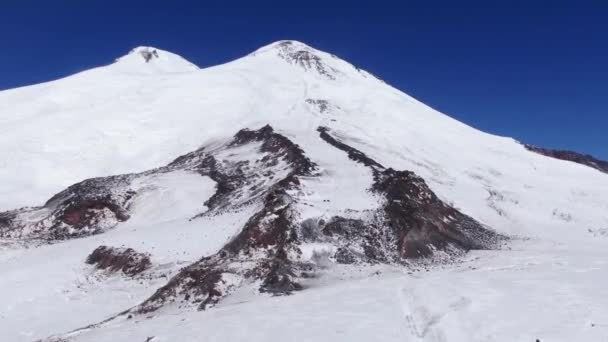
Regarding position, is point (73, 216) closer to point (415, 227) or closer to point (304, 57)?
point (415, 227)

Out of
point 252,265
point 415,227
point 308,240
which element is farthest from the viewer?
point 415,227

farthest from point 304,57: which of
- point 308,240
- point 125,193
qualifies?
point 308,240

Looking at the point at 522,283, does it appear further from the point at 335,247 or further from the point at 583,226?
the point at 583,226

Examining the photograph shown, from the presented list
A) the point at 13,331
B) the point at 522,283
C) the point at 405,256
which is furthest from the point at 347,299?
the point at 13,331

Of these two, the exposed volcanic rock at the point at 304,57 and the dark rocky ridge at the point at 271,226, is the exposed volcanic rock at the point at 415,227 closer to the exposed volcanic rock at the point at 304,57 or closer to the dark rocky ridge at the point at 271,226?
the dark rocky ridge at the point at 271,226

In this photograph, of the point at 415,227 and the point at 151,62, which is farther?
the point at 151,62

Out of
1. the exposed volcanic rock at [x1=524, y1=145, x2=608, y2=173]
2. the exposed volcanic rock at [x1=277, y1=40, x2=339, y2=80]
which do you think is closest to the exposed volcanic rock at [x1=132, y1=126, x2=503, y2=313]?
the exposed volcanic rock at [x1=524, y1=145, x2=608, y2=173]
